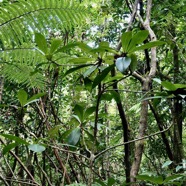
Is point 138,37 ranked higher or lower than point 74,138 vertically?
higher

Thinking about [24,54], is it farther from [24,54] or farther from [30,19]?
[30,19]

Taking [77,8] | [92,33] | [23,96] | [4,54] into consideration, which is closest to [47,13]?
[77,8]

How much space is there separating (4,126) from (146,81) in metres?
1.37

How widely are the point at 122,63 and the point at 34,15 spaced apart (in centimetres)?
52

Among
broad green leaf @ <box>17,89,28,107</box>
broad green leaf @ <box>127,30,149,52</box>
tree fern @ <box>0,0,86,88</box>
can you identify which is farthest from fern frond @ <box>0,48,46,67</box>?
broad green leaf @ <box>127,30,149,52</box>

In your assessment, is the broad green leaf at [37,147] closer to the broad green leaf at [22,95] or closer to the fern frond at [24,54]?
the broad green leaf at [22,95]

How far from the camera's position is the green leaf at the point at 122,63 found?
724mm

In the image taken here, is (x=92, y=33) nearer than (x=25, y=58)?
No

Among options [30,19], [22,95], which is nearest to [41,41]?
[22,95]

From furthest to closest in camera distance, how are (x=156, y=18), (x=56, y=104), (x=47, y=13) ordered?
(x=56, y=104)
(x=156, y=18)
(x=47, y=13)

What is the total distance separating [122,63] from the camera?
0.74 m

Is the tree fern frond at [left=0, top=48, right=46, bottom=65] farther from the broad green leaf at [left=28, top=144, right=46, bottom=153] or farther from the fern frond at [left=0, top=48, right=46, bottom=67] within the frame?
the broad green leaf at [left=28, top=144, right=46, bottom=153]

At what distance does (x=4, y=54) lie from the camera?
1.19 metres

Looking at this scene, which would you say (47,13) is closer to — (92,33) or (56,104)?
(56,104)
